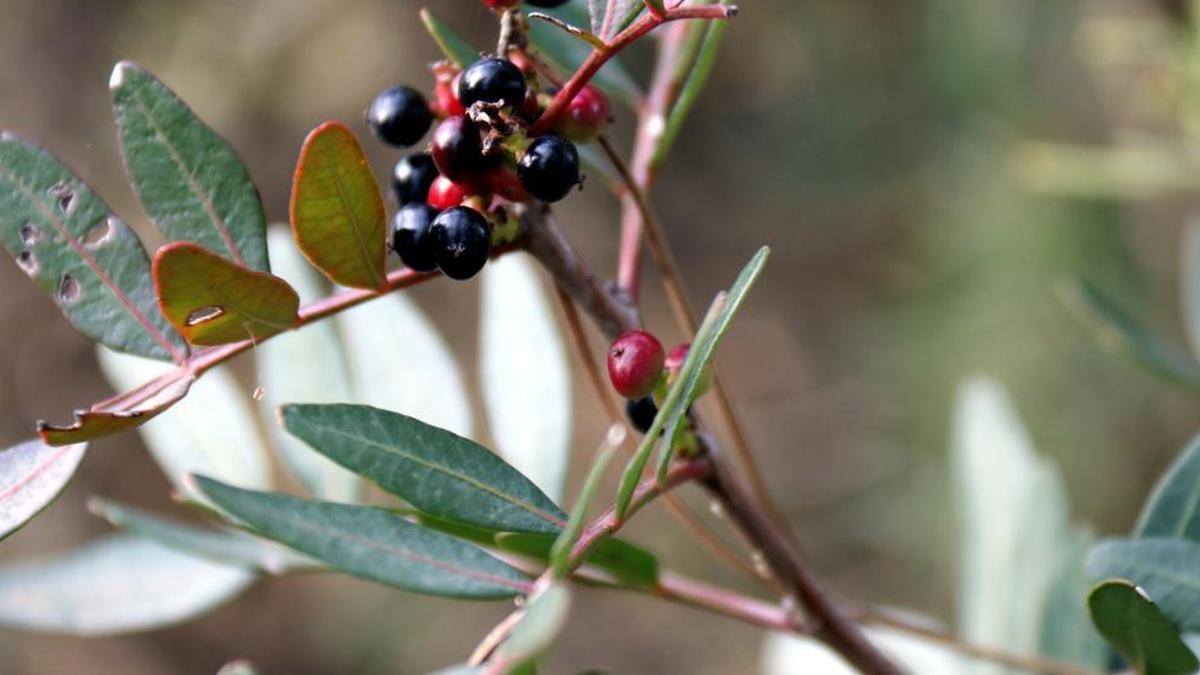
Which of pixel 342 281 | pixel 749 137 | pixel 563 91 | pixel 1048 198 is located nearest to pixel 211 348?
pixel 342 281

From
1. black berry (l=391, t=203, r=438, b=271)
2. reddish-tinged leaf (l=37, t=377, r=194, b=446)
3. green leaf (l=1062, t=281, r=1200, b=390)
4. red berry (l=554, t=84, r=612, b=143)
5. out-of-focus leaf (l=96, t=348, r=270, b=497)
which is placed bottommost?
green leaf (l=1062, t=281, r=1200, b=390)

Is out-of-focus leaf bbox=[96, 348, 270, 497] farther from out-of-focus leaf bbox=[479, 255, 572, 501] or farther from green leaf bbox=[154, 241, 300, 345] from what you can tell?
green leaf bbox=[154, 241, 300, 345]

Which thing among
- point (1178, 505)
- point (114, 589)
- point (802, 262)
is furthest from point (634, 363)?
point (802, 262)

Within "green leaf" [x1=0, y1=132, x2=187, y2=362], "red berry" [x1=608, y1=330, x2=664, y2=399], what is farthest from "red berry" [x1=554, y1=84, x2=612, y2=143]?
"green leaf" [x1=0, y1=132, x2=187, y2=362]

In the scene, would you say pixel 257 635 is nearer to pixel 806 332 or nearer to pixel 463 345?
pixel 463 345

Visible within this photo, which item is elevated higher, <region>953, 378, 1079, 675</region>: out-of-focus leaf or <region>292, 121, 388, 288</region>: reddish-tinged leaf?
<region>292, 121, 388, 288</region>: reddish-tinged leaf

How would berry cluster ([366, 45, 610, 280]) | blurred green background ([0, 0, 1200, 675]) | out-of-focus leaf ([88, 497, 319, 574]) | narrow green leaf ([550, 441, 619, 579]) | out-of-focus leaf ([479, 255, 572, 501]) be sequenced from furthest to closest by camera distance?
blurred green background ([0, 0, 1200, 675]), out-of-focus leaf ([479, 255, 572, 501]), out-of-focus leaf ([88, 497, 319, 574]), berry cluster ([366, 45, 610, 280]), narrow green leaf ([550, 441, 619, 579])

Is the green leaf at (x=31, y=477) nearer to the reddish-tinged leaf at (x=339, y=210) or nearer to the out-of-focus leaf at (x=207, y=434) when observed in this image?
the reddish-tinged leaf at (x=339, y=210)

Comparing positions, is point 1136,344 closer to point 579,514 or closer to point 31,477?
point 579,514

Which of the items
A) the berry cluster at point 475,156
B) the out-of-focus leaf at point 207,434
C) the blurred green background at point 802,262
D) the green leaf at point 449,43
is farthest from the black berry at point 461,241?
the blurred green background at point 802,262
